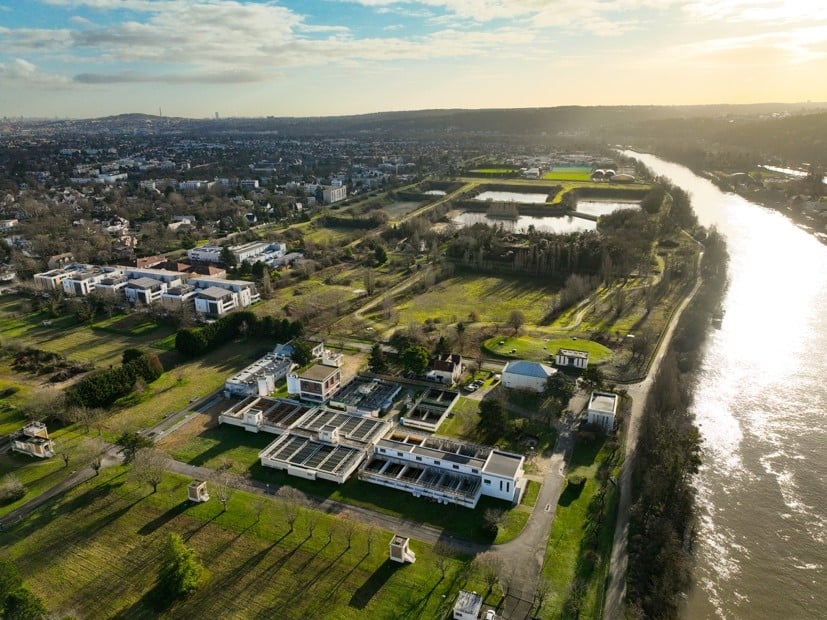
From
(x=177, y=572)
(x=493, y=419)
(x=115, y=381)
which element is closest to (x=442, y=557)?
(x=493, y=419)

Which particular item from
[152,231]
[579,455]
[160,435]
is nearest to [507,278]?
[579,455]

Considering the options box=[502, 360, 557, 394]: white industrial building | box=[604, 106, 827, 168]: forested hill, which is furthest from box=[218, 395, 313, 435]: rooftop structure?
box=[604, 106, 827, 168]: forested hill

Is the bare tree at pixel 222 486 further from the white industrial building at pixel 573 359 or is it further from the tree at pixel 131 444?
the white industrial building at pixel 573 359

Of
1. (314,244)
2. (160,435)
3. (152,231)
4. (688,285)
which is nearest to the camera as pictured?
(160,435)

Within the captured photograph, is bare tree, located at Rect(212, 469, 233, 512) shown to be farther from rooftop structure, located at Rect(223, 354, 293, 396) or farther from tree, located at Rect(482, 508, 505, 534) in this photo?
tree, located at Rect(482, 508, 505, 534)

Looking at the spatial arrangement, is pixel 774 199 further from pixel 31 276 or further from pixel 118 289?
pixel 31 276

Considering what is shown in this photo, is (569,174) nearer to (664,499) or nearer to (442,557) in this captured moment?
(664,499)
